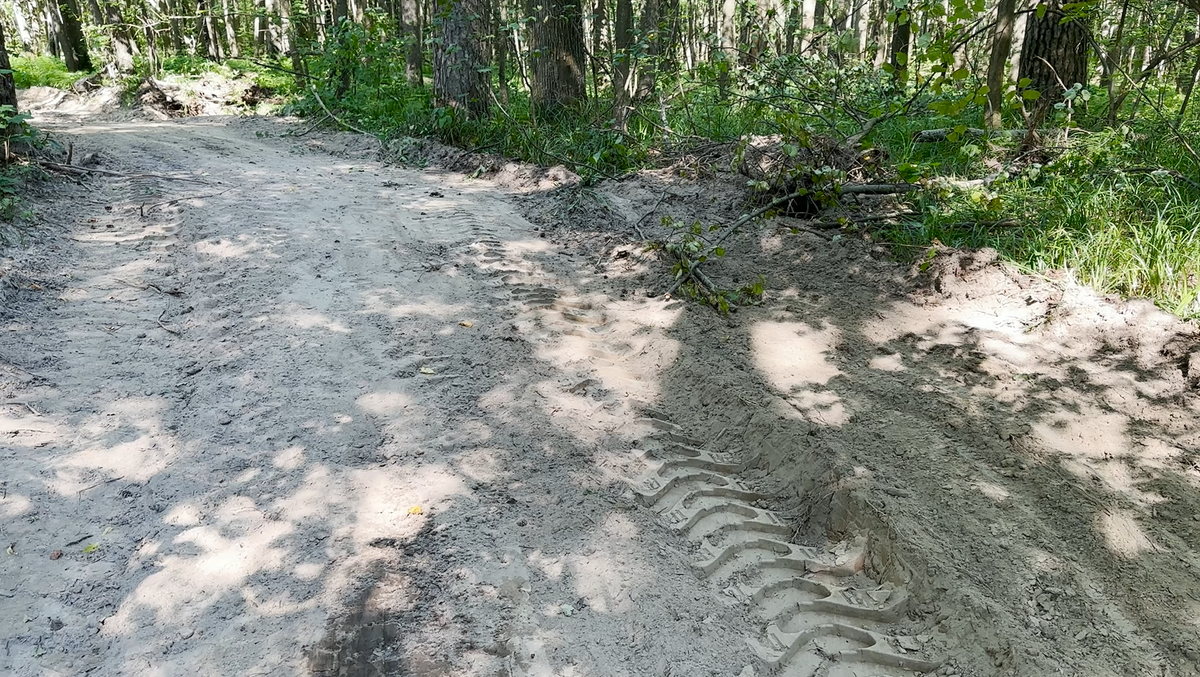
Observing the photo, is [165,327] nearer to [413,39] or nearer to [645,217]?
[645,217]

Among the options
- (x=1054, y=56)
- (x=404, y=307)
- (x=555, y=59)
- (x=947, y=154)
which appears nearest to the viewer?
(x=404, y=307)

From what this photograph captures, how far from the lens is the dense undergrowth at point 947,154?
15.1 feet

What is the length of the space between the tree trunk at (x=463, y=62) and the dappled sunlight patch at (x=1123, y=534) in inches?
328

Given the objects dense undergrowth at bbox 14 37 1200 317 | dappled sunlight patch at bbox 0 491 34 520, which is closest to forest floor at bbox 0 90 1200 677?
dappled sunlight patch at bbox 0 491 34 520

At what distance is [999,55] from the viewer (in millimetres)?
6719

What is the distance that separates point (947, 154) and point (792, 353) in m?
3.92

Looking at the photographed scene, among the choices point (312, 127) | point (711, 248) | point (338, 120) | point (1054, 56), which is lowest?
point (711, 248)

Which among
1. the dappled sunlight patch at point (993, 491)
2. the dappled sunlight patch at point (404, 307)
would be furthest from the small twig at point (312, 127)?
the dappled sunlight patch at point (993, 491)

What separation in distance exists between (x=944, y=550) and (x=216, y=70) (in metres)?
17.4

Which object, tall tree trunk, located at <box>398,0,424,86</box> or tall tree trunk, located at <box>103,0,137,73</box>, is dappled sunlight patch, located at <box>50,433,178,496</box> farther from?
tall tree trunk, located at <box>103,0,137,73</box>

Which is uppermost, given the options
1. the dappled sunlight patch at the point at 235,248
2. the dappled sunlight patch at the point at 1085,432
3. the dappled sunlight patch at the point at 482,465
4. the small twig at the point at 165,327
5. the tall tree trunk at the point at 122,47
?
the tall tree trunk at the point at 122,47

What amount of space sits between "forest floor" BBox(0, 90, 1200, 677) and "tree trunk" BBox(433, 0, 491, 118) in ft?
15.6

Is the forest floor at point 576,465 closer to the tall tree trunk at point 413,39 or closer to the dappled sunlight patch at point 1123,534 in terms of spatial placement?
the dappled sunlight patch at point 1123,534

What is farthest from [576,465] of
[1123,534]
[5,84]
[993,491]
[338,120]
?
[338,120]
